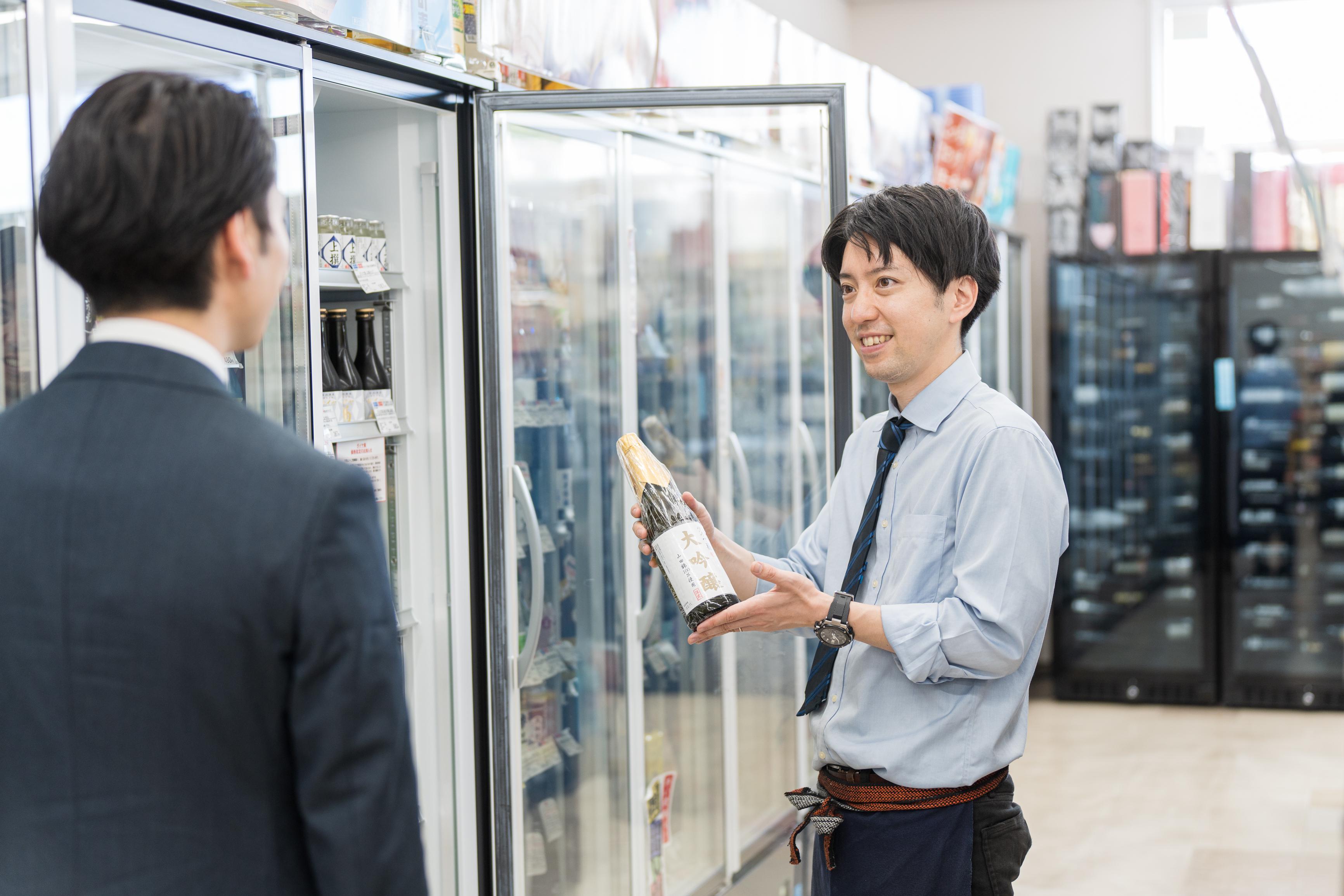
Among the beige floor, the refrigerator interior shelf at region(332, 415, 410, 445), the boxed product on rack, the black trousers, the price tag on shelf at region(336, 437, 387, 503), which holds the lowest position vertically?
the beige floor

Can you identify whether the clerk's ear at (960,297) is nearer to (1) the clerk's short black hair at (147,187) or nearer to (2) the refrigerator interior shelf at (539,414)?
(1) the clerk's short black hair at (147,187)

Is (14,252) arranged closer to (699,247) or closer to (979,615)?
(979,615)

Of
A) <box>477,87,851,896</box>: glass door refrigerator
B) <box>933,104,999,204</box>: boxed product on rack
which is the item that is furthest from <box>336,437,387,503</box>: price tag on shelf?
<box>933,104,999,204</box>: boxed product on rack

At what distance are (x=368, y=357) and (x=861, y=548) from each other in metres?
1.28

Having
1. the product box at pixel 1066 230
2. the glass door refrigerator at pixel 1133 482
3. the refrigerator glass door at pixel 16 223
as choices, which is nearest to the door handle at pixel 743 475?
the refrigerator glass door at pixel 16 223

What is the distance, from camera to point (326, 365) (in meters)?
2.62

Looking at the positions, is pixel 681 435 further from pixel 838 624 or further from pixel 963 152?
pixel 963 152

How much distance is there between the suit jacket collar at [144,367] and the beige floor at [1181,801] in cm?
346

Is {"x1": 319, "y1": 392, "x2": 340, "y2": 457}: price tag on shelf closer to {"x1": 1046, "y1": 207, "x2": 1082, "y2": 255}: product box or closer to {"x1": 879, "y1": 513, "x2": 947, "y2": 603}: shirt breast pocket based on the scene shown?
{"x1": 879, "y1": 513, "x2": 947, "y2": 603}: shirt breast pocket

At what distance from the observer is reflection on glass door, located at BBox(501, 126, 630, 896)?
3059 mm

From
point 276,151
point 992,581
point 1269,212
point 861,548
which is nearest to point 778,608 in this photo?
point 861,548

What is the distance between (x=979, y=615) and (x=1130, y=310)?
17.0 ft

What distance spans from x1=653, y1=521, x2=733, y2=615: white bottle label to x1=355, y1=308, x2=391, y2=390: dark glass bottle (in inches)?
42.1

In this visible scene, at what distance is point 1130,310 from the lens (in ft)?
21.1
